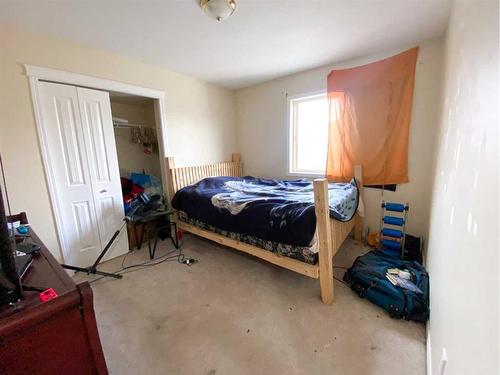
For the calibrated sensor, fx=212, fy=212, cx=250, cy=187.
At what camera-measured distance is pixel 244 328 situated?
1.58 meters

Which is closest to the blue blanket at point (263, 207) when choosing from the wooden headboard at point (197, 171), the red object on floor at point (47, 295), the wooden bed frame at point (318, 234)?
the wooden bed frame at point (318, 234)

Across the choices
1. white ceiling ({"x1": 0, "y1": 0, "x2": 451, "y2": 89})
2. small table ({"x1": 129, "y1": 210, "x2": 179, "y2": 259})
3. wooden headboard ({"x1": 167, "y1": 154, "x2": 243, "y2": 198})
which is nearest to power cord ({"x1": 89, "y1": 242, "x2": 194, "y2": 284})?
small table ({"x1": 129, "y1": 210, "x2": 179, "y2": 259})

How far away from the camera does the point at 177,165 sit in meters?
3.24

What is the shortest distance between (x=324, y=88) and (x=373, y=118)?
81cm

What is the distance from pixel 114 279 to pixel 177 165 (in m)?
1.67

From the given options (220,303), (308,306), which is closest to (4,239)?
(220,303)

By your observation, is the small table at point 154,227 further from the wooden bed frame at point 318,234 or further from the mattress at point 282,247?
the mattress at point 282,247

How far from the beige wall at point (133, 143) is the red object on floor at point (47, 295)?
3.18m

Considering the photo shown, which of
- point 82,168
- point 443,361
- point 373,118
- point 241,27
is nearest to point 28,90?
point 82,168

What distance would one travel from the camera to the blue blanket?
69.9 inches

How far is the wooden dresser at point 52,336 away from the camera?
2.02 ft

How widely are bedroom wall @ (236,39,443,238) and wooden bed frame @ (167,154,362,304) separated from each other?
0.58m

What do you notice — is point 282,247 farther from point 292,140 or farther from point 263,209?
point 292,140

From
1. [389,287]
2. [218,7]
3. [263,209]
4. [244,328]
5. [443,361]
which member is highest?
[218,7]
